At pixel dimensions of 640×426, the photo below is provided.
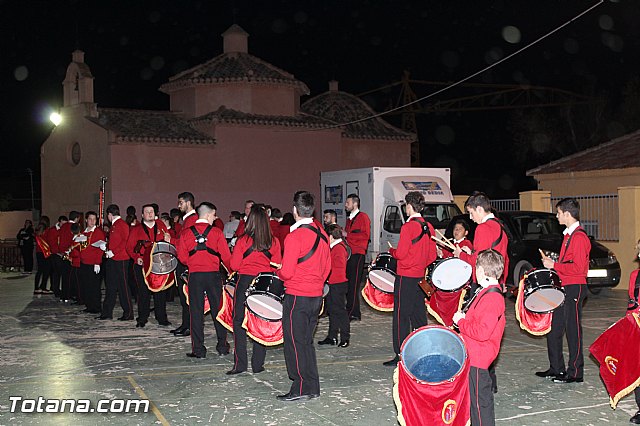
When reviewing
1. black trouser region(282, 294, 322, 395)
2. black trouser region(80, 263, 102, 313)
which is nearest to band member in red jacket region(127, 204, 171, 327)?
black trouser region(80, 263, 102, 313)

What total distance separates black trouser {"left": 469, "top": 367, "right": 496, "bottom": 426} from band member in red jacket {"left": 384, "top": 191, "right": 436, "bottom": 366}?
3267 mm

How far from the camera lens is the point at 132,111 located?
32156 millimetres

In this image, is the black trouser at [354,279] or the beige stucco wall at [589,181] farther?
the beige stucco wall at [589,181]

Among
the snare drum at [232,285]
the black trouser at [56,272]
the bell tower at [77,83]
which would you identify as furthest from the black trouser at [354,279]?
the bell tower at [77,83]

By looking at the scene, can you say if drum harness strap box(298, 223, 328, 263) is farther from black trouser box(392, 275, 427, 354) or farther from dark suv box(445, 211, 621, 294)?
dark suv box(445, 211, 621, 294)

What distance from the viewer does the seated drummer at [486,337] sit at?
6.01m

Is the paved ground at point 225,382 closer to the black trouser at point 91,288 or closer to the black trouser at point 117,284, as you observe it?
the black trouser at point 117,284

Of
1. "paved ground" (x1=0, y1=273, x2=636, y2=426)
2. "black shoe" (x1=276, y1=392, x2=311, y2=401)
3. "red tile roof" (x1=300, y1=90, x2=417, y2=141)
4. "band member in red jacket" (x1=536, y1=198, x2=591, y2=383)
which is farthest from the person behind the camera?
"red tile roof" (x1=300, y1=90, x2=417, y2=141)

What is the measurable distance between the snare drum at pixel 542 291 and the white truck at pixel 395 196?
12.1 m

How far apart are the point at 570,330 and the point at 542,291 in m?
0.60

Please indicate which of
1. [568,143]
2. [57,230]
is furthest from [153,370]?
[568,143]

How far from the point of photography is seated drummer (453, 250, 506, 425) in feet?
19.7

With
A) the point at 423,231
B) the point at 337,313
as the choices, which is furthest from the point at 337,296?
the point at 423,231

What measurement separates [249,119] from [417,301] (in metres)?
22.7
